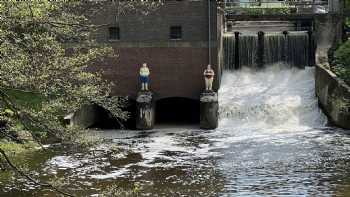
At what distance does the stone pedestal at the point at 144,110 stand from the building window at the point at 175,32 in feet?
9.08

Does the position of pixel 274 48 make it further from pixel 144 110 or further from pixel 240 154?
pixel 240 154

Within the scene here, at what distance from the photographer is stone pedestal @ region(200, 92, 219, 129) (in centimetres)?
2266

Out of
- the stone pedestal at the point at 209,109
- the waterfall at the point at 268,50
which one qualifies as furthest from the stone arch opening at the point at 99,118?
the waterfall at the point at 268,50

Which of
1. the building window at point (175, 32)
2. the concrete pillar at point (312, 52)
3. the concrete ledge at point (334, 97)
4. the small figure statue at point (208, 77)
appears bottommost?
the concrete ledge at point (334, 97)

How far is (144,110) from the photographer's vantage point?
75.4ft

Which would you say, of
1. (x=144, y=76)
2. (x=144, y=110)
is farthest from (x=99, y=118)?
(x=144, y=76)

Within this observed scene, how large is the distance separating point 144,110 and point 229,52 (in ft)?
27.0

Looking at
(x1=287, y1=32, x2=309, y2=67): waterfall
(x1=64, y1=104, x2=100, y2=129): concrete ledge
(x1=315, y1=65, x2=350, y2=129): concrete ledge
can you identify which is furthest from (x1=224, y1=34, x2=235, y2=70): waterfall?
(x1=64, y1=104, x2=100, y2=129): concrete ledge

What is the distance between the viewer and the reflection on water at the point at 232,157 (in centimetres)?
1387

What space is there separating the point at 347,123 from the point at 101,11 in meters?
10.9

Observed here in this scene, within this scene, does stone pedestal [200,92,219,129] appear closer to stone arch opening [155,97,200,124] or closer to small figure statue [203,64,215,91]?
small figure statue [203,64,215,91]

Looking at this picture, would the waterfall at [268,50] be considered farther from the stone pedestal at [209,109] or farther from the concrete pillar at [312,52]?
the stone pedestal at [209,109]

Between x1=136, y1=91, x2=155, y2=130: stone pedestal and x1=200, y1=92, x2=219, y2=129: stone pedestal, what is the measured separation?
6.90ft

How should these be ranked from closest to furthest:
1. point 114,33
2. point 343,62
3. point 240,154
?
point 240,154 → point 114,33 → point 343,62
